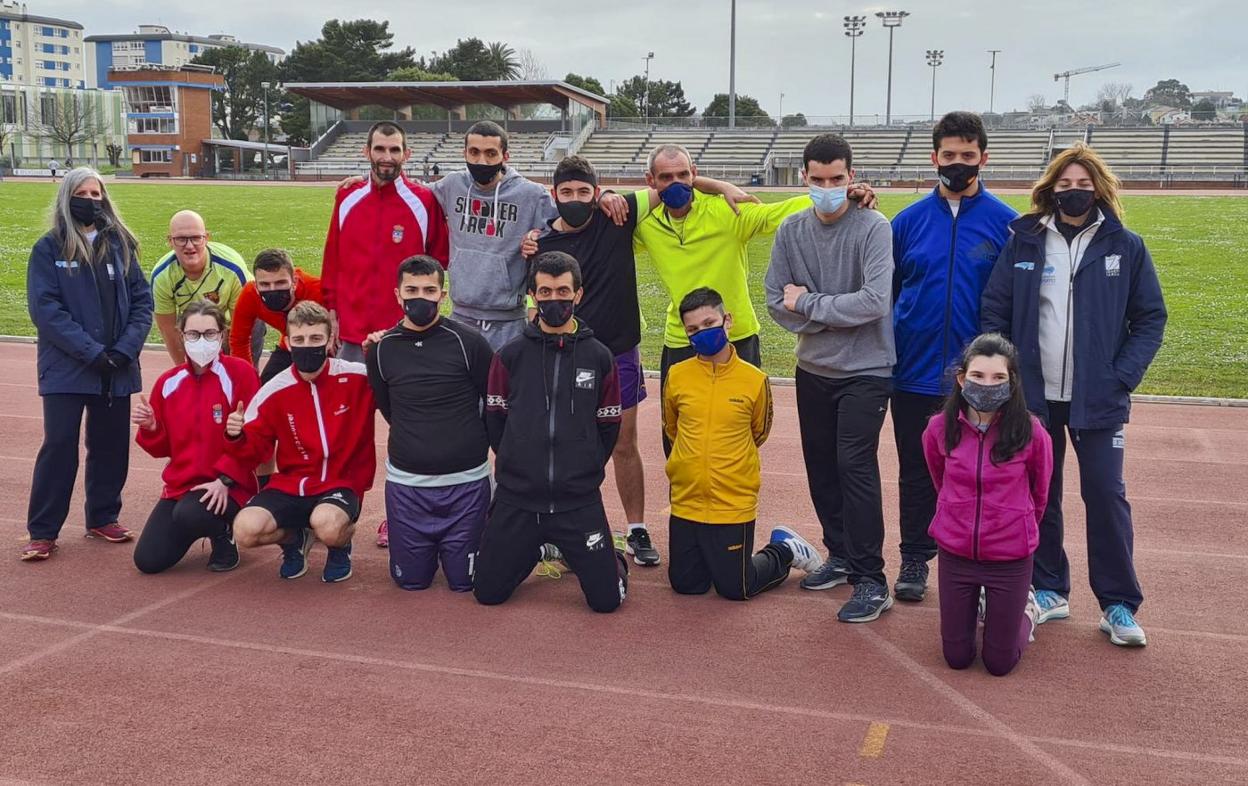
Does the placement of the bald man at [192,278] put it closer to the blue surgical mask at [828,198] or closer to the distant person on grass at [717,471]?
the distant person on grass at [717,471]

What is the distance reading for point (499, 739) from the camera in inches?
168

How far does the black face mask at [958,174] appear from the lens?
5.33 metres

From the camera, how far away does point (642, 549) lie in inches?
252

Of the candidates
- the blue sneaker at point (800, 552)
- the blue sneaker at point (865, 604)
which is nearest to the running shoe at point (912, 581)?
the blue sneaker at point (865, 604)

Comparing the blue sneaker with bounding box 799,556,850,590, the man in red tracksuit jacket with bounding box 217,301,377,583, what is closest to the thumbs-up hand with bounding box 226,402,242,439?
the man in red tracksuit jacket with bounding box 217,301,377,583

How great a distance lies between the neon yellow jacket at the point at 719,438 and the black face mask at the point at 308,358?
6.14 feet

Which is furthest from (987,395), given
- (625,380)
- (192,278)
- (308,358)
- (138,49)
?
(138,49)

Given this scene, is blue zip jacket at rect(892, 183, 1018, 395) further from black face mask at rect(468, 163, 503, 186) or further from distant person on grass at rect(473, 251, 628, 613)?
black face mask at rect(468, 163, 503, 186)

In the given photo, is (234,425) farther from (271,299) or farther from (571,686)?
(571,686)

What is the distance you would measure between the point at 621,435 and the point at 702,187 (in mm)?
1448

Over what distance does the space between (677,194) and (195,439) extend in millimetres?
2965

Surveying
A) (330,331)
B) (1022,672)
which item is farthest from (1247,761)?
(330,331)

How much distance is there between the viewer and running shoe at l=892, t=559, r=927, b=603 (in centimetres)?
580

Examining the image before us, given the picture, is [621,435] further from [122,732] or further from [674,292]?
[122,732]
